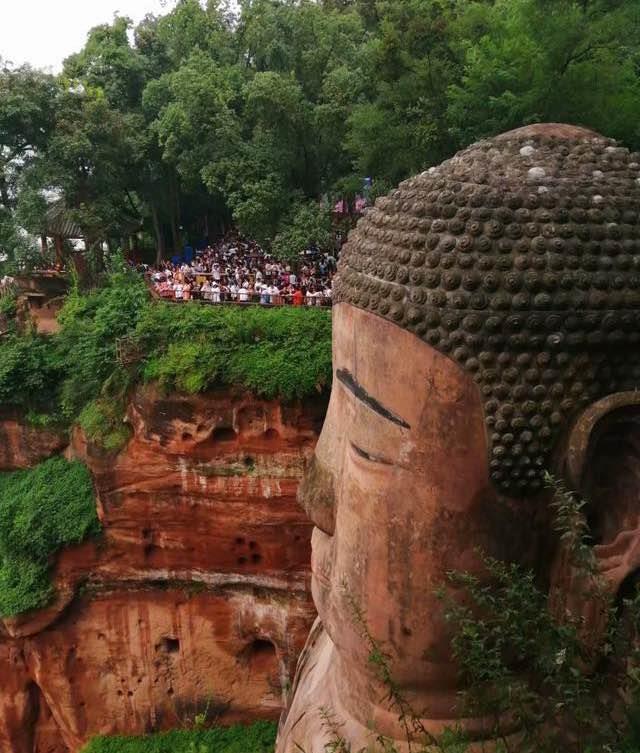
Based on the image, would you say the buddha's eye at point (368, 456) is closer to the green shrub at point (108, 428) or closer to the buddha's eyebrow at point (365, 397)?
the buddha's eyebrow at point (365, 397)

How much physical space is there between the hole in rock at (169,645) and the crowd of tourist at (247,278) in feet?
19.4

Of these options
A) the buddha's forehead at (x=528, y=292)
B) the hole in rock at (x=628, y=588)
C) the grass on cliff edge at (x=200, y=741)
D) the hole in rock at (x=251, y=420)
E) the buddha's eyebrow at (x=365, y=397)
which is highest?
the buddha's forehead at (x=528, y=292)

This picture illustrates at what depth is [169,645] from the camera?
1234 centimetres

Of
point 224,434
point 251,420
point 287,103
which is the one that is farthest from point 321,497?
point 287,103

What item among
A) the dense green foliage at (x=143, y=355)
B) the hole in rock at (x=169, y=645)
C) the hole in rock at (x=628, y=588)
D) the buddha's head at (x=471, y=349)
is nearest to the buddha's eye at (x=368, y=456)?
the buddha's head at (x=471, y=349)

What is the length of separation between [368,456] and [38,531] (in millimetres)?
9730

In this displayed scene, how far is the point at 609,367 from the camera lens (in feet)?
11.2

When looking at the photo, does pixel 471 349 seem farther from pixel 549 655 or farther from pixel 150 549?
pixel 150 549

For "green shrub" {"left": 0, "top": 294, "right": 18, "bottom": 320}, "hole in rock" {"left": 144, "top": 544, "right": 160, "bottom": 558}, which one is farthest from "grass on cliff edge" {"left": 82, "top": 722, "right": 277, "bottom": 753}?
"green shrub" {"left": 0, "top": 294, "right": 18, "bottom": 320}

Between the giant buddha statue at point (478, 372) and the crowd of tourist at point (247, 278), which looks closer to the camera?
the giant buddha statue at point (478, 372)

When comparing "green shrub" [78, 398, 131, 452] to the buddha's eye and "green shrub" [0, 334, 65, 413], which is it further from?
the buddha's eye

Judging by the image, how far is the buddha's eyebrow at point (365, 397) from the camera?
3.55 metres

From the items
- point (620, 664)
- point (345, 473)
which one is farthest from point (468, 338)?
point (620, 664)

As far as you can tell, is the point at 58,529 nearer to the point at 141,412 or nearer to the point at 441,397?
the point at 141,412
